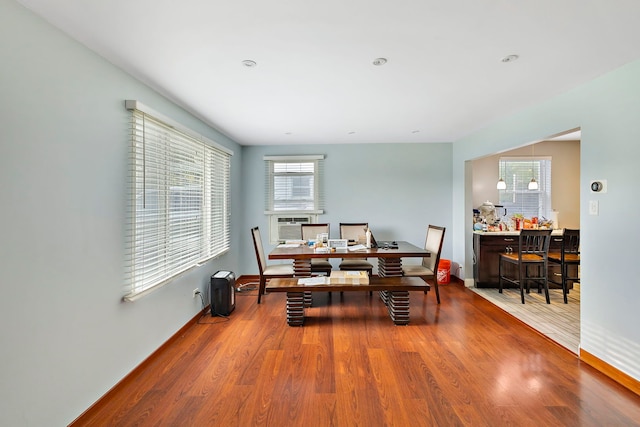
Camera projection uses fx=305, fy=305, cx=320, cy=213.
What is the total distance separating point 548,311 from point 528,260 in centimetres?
66

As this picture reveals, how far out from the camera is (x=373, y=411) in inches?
76.0

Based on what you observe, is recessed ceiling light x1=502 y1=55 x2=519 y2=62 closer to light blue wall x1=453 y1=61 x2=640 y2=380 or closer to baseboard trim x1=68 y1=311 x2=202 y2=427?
light blue wall x1=453 y1=61 x2=640 y2=380

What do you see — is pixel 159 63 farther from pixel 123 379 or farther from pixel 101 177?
pixel 123 379

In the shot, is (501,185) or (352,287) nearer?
(352,287)

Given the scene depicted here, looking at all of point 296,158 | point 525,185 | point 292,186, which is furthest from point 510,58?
point 525,185

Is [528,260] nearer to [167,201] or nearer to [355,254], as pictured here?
[355,254]

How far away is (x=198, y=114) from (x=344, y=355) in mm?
2917

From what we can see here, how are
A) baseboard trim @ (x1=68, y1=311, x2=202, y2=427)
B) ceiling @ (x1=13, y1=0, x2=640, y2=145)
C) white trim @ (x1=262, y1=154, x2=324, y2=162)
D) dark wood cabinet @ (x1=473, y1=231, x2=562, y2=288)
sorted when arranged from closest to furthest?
ceiling @ (x1=13, y1=0, x2=640, y2=145) < baseboard trim @ (x1=68, y1=311, x2=202, y2=427) < dark wood cabinet @ (x1=473, y1=231, x2=562, y2=288) < white trim @ (x1=262, y1=154, x2=324, y2=162)

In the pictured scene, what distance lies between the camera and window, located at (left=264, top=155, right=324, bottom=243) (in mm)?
5184

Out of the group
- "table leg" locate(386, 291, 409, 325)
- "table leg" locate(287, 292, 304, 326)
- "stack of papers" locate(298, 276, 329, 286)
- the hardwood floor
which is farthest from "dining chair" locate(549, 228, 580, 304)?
"table leg" locate(287, 292, 304, 326)

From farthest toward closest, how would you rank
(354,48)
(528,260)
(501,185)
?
1. (501,185)
2. (528,260)
3. (354,48)

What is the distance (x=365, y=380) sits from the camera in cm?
227

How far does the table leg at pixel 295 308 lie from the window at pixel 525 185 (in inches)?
163

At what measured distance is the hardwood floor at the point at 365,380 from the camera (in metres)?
1.89
